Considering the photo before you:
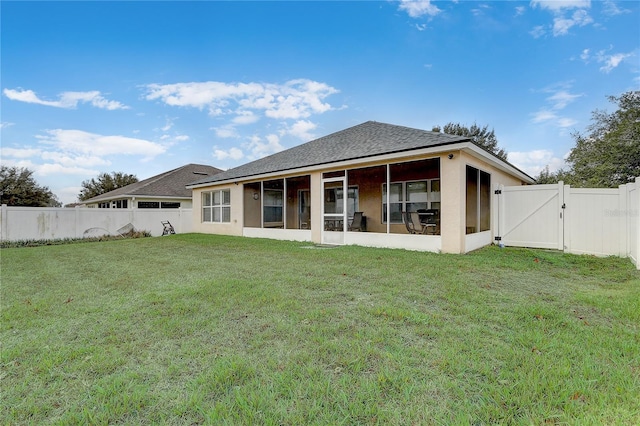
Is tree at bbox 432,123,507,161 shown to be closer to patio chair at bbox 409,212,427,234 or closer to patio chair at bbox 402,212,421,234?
patio chair at bbox 402,212,421,234

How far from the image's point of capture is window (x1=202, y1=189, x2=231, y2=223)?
15.3 m

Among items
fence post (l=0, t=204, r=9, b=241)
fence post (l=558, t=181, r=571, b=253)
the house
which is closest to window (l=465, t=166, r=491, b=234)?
the house

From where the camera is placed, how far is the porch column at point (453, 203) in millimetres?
7727

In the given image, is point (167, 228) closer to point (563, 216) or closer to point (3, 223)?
point (3, 223)

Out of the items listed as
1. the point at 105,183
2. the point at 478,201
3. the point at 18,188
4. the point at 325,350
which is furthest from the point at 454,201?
the point at 105,183

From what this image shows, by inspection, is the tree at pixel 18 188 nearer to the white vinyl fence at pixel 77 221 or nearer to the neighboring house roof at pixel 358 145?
the white vinyl fence at pixel 77 221

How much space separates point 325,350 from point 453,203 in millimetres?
6361

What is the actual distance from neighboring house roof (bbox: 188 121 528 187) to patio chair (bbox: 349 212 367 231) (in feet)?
8.64

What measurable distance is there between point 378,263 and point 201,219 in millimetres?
13253

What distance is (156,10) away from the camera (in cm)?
1033

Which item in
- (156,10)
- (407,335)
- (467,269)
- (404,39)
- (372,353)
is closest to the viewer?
(372,353)

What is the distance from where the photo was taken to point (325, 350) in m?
2.70

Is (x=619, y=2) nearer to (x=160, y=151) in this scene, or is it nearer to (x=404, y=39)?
(x=404, y=39)

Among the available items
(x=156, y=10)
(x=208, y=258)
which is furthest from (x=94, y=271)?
(x=156, y=10)
